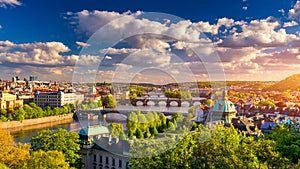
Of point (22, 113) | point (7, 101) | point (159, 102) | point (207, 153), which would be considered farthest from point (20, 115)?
point (207, 153)

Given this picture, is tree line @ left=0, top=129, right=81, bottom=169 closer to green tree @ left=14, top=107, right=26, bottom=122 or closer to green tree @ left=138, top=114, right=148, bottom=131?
green tree @ left=138, top=114, right=148, bottom=131

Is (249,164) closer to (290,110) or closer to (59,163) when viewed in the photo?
(59,163)

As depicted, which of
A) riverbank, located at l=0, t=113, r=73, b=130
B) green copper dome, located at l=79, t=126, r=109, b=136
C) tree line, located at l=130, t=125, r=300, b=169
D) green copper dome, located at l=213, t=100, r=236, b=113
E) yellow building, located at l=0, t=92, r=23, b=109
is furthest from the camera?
yellow building, located at l=0, t=92, r=23, b=109

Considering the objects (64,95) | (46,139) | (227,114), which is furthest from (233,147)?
(64,95)

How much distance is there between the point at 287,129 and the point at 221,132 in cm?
547

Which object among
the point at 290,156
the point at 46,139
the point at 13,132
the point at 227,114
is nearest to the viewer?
the point at 290,156

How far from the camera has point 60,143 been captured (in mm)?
13406

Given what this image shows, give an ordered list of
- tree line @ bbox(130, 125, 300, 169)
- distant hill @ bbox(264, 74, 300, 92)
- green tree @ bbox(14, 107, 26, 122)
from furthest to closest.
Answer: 1. distant hill @ bbox(264, 74, 300, 92)
2. green tree @ bbox(14, 107, 26, 122)
3. tree line @ bbox(130, 125, 300, 169)

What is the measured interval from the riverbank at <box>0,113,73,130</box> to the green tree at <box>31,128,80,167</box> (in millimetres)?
17284

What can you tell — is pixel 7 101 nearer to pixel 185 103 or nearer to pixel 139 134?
pixel 185 103

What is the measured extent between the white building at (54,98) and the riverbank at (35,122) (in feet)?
34.5

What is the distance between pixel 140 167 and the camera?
1049cm

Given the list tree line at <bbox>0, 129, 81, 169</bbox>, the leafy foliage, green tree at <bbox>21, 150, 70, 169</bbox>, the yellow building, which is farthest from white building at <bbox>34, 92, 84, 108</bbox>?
the leafy foliage

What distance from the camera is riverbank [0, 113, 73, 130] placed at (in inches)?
1314
